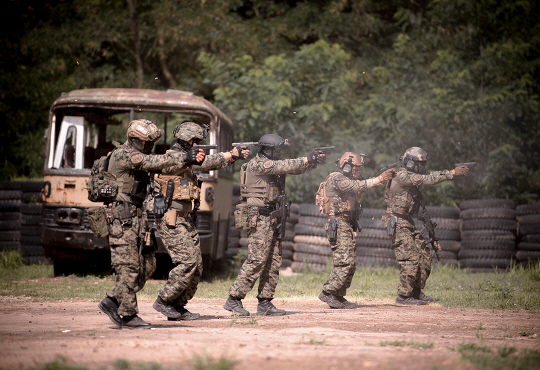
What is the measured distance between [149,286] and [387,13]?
51.4 ft

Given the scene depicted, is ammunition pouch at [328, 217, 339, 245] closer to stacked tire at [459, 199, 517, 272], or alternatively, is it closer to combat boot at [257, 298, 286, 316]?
combat boot at [257, 298, 286, 316]

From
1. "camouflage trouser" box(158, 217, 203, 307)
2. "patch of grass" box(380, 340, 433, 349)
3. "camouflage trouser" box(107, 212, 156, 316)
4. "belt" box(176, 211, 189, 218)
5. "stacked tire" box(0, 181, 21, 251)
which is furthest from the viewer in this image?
"stacked tire" box(0, 181, 21, 251)

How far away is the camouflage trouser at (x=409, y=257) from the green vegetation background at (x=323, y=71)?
6.16 meters

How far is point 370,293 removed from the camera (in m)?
9.51

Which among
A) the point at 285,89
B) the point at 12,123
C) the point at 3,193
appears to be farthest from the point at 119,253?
the point at 12,123

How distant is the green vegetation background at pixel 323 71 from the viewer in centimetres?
1494

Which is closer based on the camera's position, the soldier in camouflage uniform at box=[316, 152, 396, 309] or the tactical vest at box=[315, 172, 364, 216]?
the soldier in camouflage uniform at box=[316, 152, 396, 309]

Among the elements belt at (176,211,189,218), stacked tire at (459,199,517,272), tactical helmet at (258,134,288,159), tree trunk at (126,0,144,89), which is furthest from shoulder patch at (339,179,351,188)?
tree trunk at (126,0,144,89)

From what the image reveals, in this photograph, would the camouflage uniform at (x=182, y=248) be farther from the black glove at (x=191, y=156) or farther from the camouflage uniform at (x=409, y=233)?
the camouflage uniform at (x=409, y=233)

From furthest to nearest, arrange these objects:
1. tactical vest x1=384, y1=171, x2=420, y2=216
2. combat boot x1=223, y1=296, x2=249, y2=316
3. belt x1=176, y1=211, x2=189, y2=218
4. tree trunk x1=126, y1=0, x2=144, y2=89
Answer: tree trunk x1=126, y1=0, x2=144, y2=89, tactical vest x1=384, y1=171, x2=420, y2=216, combat boot x1=223, y1=296, x2=249, y2=316, belt x1=176, y1=211, x2=189, y2=218

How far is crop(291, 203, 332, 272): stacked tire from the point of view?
1221 cm

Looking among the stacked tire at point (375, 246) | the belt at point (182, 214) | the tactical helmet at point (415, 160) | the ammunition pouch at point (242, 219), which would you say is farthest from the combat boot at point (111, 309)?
the stacked tire at point (375, 246)

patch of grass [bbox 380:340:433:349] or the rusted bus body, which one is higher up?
the rusted bus body

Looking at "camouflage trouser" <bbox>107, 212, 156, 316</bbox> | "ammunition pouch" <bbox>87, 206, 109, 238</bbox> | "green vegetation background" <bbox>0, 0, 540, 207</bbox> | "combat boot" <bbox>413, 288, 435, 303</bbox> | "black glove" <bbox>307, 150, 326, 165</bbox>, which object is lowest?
"combat boot" <bbox>413, 288, 435, 303</bbox>
